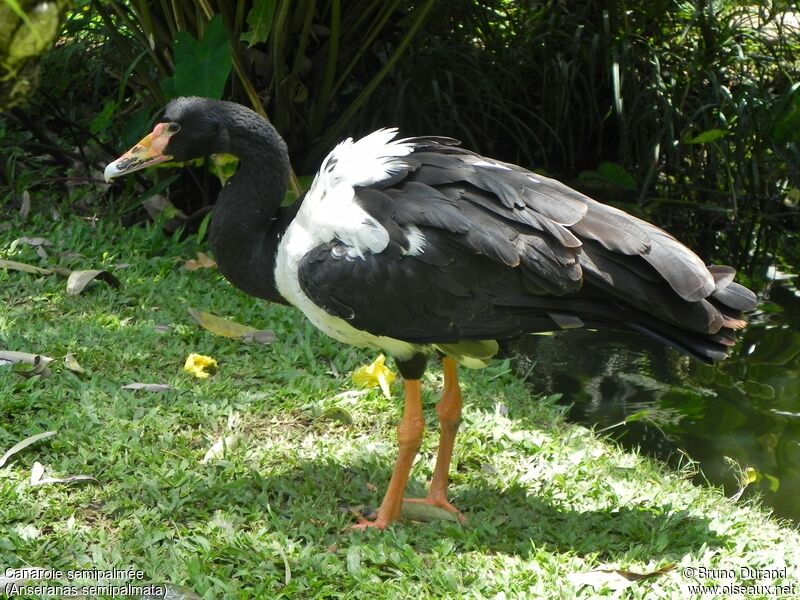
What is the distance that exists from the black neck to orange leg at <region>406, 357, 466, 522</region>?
2.35ft

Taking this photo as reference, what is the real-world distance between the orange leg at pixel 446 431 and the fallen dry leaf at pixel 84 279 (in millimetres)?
2260

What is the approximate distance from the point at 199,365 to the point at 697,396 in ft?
8.08

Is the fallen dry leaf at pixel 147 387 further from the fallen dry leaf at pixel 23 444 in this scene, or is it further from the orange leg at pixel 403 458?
the orange leg at pixel 403 458

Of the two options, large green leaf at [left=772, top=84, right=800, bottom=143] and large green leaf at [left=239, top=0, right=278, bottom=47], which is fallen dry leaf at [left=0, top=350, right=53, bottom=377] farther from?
large green leaf at [left=772, top=84, right=800, bottom=143]

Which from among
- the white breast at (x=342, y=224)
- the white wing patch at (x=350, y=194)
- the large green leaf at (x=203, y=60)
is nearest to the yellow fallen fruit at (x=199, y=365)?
the white breast at (x=342, y=224)

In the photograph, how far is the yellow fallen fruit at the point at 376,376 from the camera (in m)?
4.56

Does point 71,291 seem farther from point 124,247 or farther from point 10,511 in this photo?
point 10,511

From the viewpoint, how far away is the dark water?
15.0 ft

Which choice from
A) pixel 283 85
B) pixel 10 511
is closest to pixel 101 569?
pixel 10 511

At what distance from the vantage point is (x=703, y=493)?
4.11 meters

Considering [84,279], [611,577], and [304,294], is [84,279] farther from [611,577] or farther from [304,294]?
[611,577]

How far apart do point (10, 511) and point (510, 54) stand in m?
5.38

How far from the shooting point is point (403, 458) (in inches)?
149

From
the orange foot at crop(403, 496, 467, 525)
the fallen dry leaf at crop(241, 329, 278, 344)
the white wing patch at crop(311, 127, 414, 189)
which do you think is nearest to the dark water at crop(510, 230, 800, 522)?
the orange foot at crop(403, 496, 467, 525)
